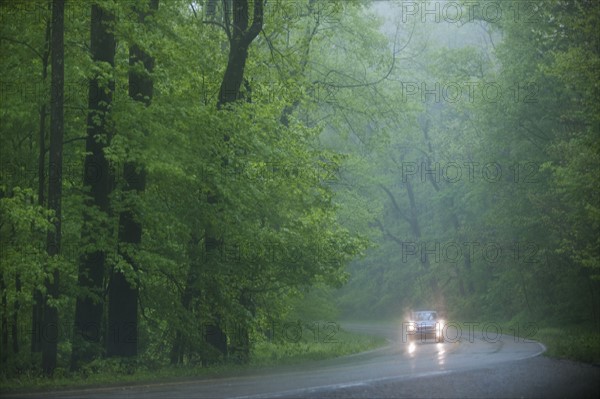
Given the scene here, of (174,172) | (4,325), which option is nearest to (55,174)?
(174,172)

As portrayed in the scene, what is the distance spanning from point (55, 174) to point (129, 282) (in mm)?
3570

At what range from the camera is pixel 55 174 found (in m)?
17.2

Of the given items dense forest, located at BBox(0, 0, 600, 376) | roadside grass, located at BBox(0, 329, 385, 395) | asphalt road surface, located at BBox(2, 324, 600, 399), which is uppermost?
dense forest, located at BBox(0, 0, 600, 376)

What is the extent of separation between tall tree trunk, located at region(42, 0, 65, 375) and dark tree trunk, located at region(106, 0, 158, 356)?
2.09 metres

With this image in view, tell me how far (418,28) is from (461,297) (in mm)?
20827

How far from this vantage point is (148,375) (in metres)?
17.3

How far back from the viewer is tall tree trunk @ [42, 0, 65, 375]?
17.0 m

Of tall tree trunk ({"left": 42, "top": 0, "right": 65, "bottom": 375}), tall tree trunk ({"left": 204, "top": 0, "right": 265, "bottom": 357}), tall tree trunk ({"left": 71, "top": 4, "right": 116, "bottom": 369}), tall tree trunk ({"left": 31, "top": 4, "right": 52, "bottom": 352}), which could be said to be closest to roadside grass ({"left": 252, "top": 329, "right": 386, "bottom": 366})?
tall tree trunk ({"left": 204, "top": 0, "right": 265, "bottom": 357})

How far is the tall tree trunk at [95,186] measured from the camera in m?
18.9

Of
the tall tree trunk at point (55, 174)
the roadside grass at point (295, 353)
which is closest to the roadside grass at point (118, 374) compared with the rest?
the roadside grass at point (295, 353)

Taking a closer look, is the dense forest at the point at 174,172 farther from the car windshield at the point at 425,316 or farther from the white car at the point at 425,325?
the car windshield at the point at 425,316

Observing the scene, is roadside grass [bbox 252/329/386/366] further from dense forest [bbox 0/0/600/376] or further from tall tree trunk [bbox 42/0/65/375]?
tall tree trunk [bbox 42/0/65/375]

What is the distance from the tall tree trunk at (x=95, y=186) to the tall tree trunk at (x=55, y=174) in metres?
1.27

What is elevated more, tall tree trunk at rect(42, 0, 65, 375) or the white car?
tall tree trunk at rect(42, 0, 65, 375)
